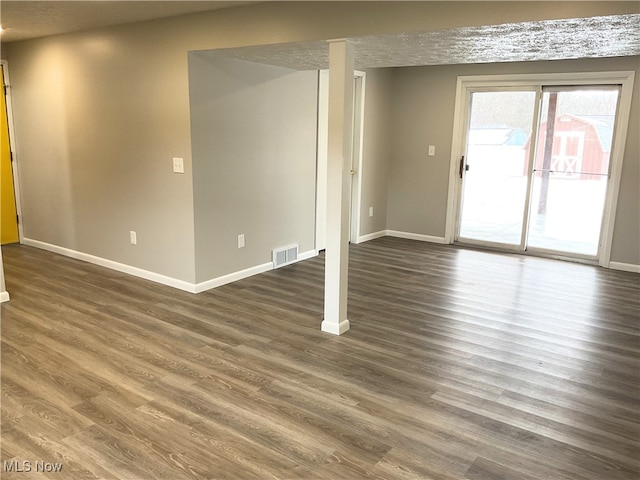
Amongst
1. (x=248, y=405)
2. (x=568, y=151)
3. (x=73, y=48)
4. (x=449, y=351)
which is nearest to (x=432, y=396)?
(x=449, y=351)

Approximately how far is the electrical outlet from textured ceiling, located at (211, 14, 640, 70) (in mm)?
945

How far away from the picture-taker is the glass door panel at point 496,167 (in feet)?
19.6

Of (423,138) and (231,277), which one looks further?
(423,138)

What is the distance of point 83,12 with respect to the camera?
387cm

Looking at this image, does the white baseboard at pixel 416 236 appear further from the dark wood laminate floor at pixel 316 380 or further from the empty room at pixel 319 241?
the dark wood laminate floor at pixel 316 380

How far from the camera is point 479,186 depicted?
6430 mm

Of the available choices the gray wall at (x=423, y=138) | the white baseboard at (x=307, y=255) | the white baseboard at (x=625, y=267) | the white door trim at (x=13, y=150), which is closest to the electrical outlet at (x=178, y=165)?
the white baseboard at (x=307, y=255)

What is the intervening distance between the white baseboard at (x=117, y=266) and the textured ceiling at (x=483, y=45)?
2056 millimetres

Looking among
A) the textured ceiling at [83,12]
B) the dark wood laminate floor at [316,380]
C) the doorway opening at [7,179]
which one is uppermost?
the textured ceiling at [83,12]

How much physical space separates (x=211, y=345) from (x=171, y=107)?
2.12 m

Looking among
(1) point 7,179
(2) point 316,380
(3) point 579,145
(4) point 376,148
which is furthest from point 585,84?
(1) point 7,179

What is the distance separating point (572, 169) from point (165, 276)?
4697 mm

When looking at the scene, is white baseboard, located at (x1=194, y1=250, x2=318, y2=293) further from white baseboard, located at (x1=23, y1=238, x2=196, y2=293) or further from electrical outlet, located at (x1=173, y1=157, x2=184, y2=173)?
electrical outlet, located at (x1=173, y1=157, x2=184, y2=173)

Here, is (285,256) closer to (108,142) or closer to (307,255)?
(307,255)
